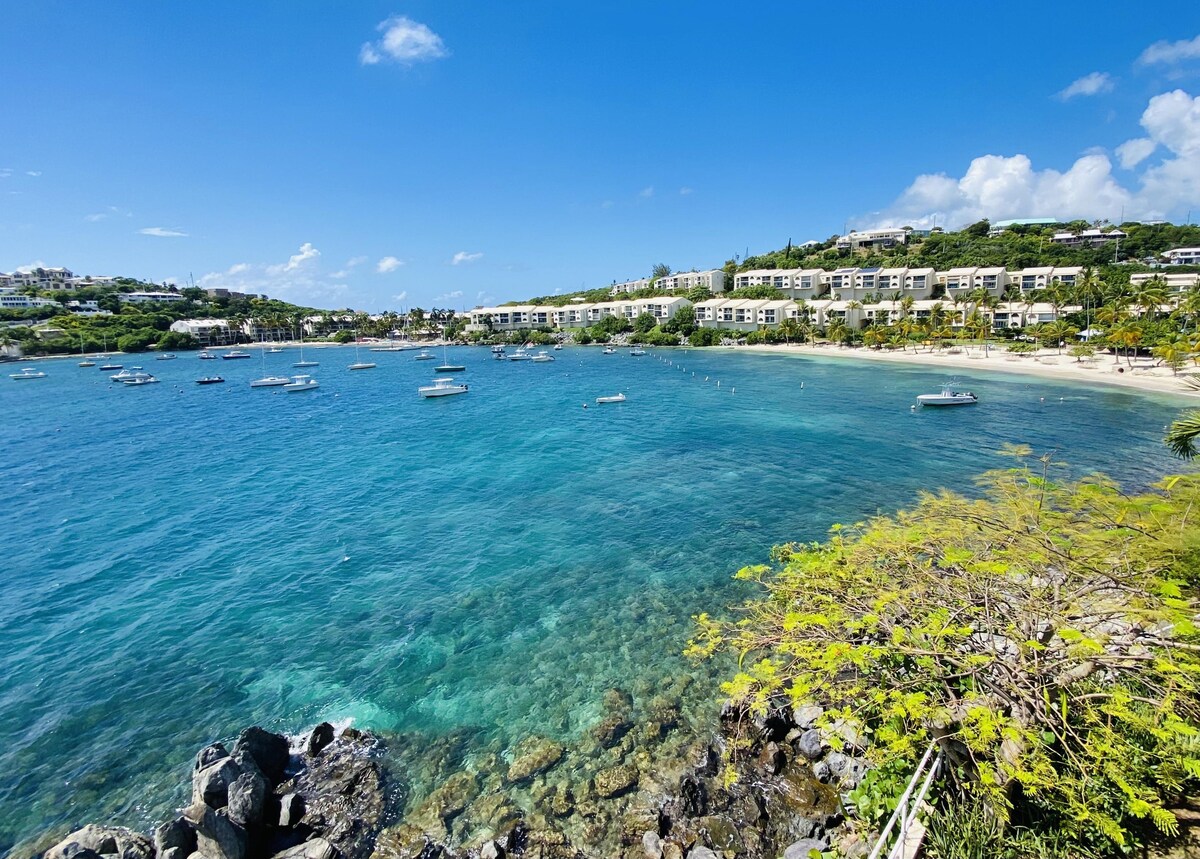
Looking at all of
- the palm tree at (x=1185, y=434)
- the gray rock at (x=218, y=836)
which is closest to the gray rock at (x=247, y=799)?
the gray rock at (x=218, y=836)

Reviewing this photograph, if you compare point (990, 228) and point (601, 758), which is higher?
point (990, 228)

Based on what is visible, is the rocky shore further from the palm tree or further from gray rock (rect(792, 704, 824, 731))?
the palm tree

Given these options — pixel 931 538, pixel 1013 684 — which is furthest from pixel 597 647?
pixel 1013 684

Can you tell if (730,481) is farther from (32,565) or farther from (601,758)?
(32,565)

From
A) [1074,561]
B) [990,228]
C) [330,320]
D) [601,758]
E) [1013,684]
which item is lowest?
[601,758]

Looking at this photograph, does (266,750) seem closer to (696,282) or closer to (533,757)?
(533,757)

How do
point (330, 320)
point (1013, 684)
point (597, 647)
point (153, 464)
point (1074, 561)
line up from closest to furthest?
point (1013, 684) → point (1074, 561) → point (597, 647) → point (153, 464) → point (330, 320)

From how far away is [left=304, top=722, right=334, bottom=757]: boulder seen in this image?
41.2 ft

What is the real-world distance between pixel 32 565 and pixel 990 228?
205 m

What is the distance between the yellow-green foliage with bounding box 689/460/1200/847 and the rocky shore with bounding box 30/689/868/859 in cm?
237

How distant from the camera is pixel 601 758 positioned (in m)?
12.1

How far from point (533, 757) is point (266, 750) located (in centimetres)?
587

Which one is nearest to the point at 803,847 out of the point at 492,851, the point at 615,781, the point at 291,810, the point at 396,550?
the point at 615,781

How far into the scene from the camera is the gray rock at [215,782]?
1051 cm
